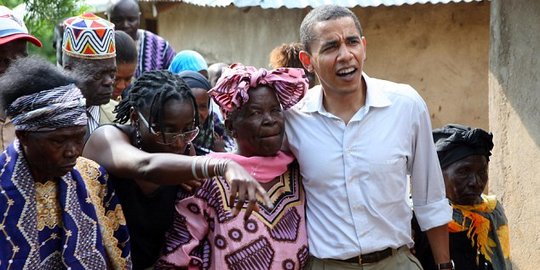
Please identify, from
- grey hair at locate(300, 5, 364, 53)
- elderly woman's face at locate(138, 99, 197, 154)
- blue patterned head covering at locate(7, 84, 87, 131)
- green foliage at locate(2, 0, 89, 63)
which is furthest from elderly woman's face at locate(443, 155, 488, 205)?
green foliage at locate(2, 0, 89, 63)

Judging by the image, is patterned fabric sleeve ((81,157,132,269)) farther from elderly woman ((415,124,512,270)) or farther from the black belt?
elderly woman ((415,124,512,270))

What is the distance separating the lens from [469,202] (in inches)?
208

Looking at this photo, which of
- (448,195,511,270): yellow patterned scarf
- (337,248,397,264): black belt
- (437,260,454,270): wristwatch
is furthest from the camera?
(448,195,511,270): yellow patterned scarf

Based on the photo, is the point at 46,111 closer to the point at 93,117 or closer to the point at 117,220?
the point at 117,220

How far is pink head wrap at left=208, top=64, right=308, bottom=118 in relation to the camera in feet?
14.6

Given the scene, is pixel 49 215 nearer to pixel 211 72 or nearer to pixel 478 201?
pixel 478 201

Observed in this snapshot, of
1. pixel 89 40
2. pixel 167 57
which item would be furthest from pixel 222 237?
pixel 167 57

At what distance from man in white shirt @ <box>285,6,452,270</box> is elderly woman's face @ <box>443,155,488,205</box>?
0.58m

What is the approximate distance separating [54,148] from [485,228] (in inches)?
96.6

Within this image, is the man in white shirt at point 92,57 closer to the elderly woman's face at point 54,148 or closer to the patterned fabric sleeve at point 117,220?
the patterned fabric sleeve at point 117,220

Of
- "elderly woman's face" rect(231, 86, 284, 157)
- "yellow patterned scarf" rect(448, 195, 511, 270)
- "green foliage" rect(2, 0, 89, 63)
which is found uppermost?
"green foliage" rect(2, 0, 89, 63)

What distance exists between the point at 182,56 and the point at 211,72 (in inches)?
45.5

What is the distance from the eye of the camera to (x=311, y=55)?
4.70 meters

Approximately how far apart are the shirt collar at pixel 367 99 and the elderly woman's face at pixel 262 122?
212 millimetres
